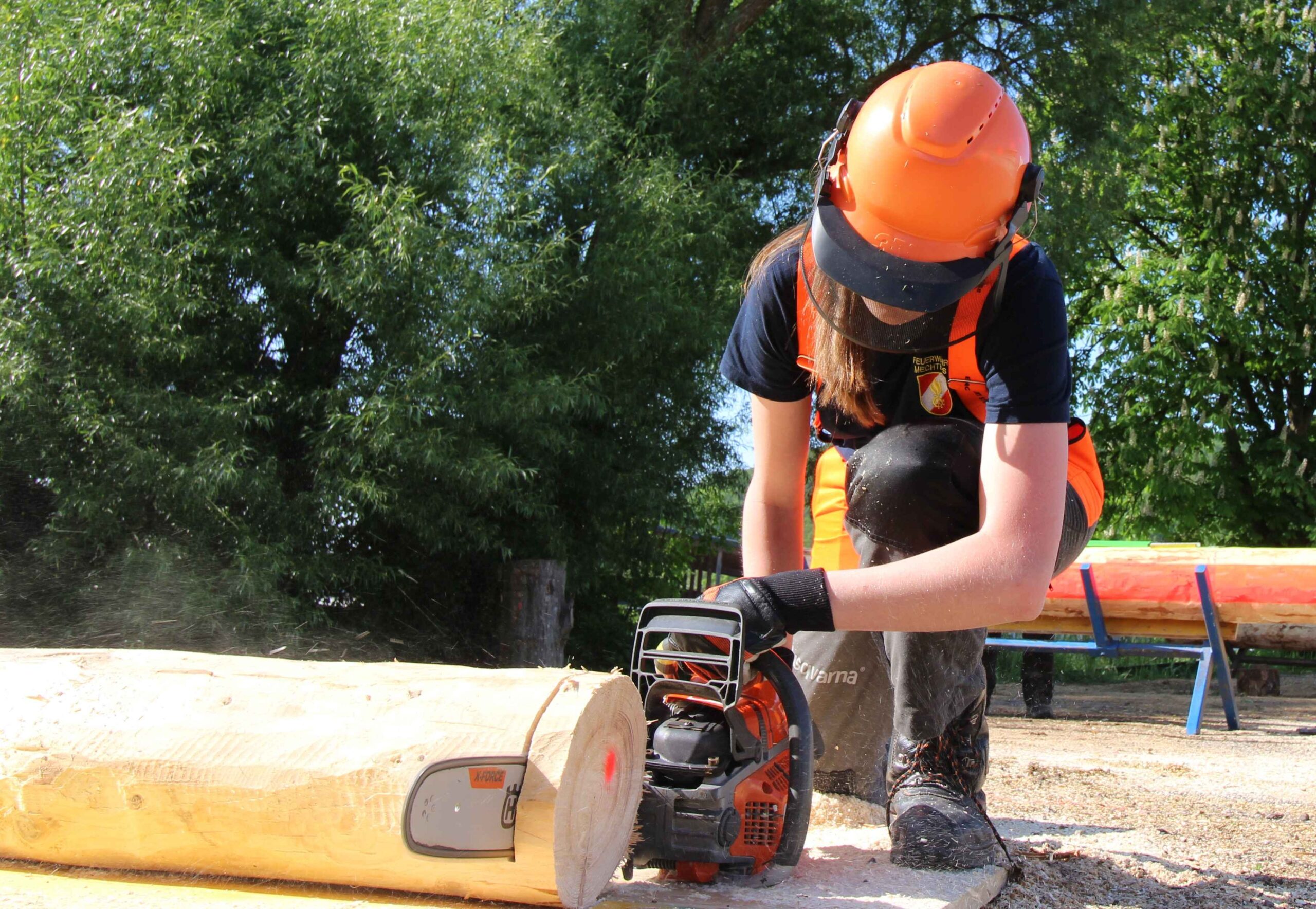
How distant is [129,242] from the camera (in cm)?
574

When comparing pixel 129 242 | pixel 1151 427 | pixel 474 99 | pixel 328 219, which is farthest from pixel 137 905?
pixel 1151 427

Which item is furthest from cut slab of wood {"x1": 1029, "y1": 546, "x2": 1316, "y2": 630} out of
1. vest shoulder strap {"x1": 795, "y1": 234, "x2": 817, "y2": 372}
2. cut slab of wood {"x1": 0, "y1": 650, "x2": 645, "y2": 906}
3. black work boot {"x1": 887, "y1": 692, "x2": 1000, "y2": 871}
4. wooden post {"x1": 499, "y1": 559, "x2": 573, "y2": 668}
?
cut slab of wood {"x1": 0, "y1": 650, "x2": 645, "y2": 906}

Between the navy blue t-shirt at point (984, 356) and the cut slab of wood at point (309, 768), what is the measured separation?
2.34 ft

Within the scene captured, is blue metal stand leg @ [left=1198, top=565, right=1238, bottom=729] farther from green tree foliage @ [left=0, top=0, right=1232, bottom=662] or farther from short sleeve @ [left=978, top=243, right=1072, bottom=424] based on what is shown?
short sleeve @ [left=978, top=243, right=1072, bottom=424]

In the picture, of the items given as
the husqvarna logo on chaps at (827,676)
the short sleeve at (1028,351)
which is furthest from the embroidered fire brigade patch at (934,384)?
the husqvarna logo on chaps at (827,676)

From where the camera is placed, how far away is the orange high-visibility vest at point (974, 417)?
1.78m

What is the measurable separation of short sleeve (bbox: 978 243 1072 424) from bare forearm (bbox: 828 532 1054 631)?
0.22m

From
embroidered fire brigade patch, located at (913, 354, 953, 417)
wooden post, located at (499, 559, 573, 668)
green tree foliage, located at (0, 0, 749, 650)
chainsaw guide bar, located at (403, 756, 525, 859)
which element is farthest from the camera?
wooden post, located at (499, 559, 573, 668)

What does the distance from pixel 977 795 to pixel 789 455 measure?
0.73 meters

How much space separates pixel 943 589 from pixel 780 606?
234mm

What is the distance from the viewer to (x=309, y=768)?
4.89 ft

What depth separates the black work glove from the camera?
156cm

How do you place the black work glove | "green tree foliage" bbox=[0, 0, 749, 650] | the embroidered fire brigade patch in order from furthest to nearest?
"green tree foliage" bbox=[0, 0, 749, 650] < the embroidered fire brigade patch < the black work glove

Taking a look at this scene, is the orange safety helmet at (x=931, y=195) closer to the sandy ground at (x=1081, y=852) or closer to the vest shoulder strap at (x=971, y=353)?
the vest shoulder strap at (x=971, y=353)
